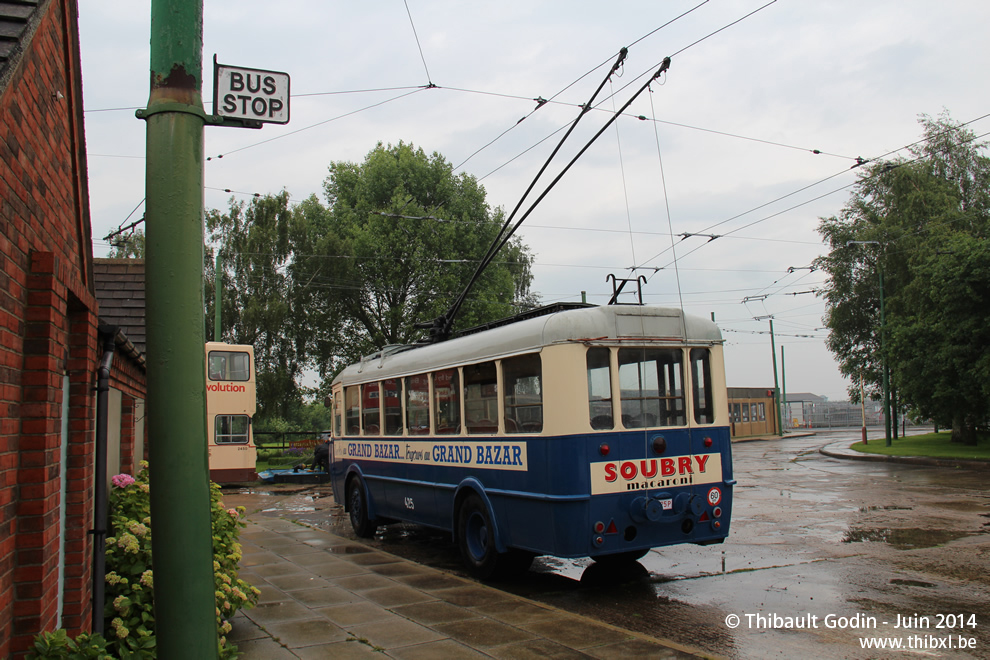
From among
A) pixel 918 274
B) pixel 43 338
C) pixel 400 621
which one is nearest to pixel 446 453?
pixel 400 621

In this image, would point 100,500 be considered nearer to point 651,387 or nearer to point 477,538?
point 477,538

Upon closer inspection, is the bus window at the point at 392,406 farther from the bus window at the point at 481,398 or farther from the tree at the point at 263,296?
the tree at the point at 263,296

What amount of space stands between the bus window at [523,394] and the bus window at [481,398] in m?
0.24

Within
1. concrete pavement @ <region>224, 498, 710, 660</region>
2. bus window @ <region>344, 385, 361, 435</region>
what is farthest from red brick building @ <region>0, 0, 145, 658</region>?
bus window @ <region>344, 385, 361, 435</region>

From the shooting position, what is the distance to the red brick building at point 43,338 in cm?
334

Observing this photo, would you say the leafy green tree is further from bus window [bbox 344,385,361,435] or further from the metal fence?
the metal fence

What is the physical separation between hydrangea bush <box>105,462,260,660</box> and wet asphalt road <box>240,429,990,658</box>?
10.4 ft

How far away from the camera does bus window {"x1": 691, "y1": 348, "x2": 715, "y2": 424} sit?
8.14 m

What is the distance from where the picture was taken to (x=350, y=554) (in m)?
10.3

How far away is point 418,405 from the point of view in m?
10.3

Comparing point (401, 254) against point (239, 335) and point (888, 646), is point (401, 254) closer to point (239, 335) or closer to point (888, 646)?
point (239, 335)

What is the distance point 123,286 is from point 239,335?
90.7ft

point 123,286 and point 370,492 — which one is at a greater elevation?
point 123,286

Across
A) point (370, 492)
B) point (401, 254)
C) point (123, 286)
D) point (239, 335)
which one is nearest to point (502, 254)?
point (401, 254)
